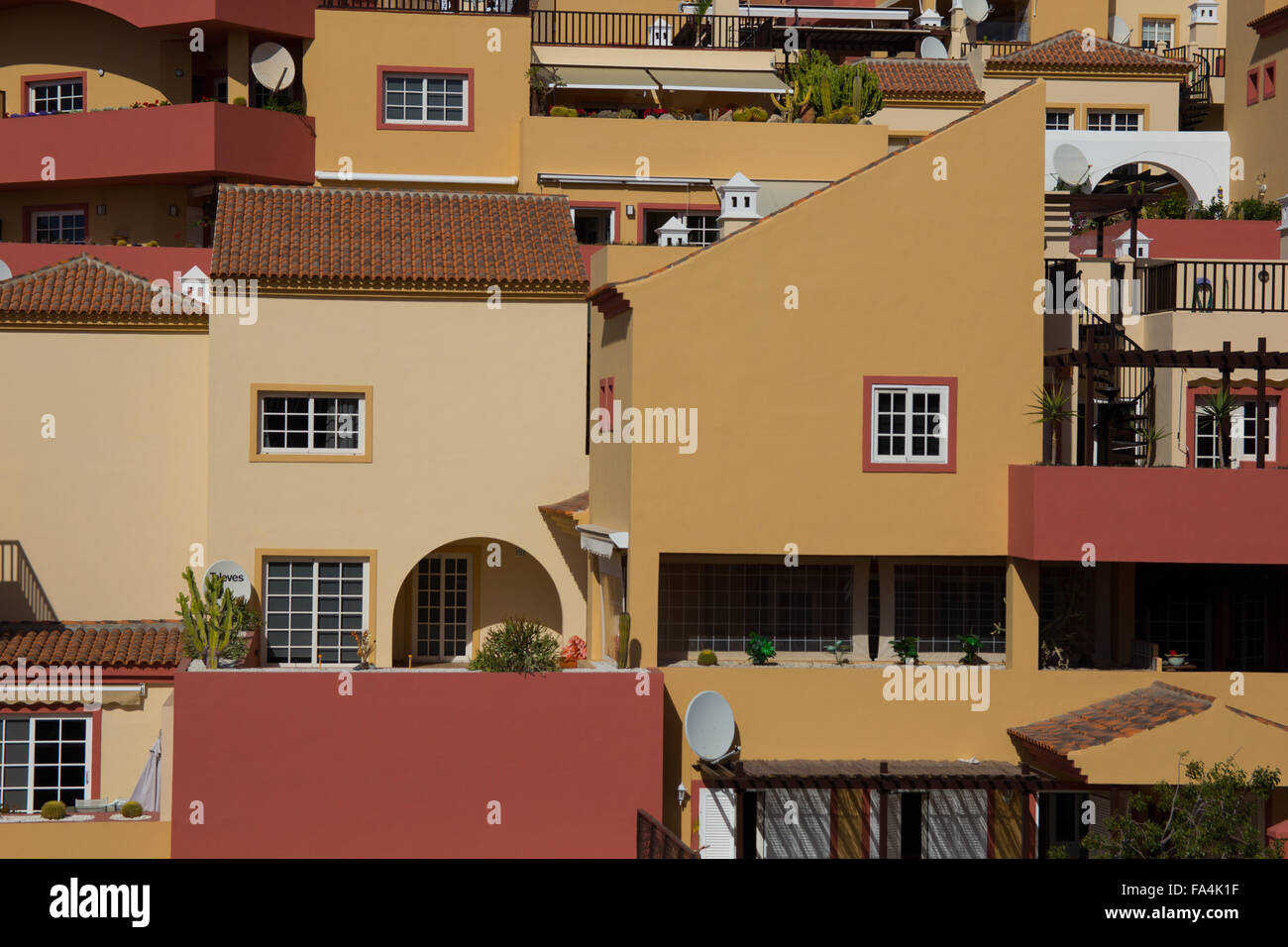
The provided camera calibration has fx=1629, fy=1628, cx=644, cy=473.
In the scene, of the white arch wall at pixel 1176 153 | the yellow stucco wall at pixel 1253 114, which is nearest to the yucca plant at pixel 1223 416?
the white arch wall at pixel 1176 153

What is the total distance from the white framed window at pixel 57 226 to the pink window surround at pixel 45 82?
3120 mm

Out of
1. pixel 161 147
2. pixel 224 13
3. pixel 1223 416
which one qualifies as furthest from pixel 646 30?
pixel 1223 416

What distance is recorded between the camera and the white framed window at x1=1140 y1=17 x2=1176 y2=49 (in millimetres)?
62406

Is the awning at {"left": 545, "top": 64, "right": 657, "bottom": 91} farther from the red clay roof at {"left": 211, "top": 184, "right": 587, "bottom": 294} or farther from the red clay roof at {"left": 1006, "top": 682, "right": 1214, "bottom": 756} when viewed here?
the red clay roof at {"left": 1006, "top": 682, "right": 1214, "bottom": 756}

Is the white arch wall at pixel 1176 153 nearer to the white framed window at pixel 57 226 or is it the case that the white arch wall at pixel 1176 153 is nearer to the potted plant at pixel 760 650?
the potted plant at pixel 760 650

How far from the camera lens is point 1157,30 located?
62.5 meters

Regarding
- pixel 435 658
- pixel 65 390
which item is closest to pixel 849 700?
pixel 435 658

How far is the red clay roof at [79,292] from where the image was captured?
1270 inches

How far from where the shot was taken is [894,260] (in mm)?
27391

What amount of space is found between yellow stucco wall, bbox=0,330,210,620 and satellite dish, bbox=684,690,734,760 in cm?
1215

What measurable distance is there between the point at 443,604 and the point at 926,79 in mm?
25469
